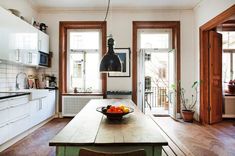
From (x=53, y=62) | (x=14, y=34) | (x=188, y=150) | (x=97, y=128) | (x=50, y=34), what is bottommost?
(x=188, y=150)

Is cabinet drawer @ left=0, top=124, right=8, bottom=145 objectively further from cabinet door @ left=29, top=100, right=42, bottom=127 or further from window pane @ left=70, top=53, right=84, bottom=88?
window pane @ left=70, top=53, right=84, bottom=88

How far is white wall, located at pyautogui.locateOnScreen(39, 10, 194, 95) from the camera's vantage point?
568 centimetres

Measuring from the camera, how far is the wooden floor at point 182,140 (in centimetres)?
316

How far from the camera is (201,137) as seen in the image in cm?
393

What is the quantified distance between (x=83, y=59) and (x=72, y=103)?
1306 millimetres

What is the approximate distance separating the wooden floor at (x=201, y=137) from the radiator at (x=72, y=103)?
2.04 m

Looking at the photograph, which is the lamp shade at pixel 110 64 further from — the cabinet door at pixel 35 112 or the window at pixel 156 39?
the window at pixel 156 39

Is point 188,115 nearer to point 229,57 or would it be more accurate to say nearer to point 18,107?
point 229,57

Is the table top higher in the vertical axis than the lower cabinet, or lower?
higher

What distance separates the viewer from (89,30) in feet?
19.4

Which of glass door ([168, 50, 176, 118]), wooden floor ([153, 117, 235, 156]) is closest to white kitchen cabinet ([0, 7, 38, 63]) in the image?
wooden floor ([153, 117, 235, 156])

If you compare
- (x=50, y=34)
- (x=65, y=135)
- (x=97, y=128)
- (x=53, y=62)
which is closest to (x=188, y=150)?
(x=97, y=128)

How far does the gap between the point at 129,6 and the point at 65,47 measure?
2.13 m

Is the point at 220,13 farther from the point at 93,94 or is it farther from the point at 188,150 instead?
the point at 93,94
